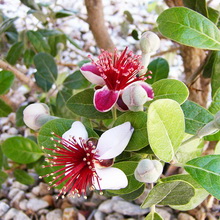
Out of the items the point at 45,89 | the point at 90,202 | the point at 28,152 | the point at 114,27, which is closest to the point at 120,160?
the point at 28,152

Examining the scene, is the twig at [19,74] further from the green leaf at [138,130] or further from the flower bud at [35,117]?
the green leaf at [138,130]

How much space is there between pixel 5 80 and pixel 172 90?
0.64 meters

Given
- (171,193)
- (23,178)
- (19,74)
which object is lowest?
(23,178)

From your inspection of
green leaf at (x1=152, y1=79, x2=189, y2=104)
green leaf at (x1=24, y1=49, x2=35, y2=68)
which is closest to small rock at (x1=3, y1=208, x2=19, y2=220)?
green leaf at (x1=24, y1=49, x2=35, y2=68)

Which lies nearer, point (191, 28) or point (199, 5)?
point (191, 28)

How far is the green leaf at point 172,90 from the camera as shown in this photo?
0.71m

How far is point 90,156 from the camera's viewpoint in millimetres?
716

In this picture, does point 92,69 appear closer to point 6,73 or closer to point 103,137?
point 103,137

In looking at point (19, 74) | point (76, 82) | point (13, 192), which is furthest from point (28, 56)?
point (13, 192)

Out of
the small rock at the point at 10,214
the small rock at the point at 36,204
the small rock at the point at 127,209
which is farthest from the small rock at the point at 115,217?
the small rock at the point at 10,214

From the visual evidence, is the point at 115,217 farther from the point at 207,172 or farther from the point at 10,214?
the point at 207,172

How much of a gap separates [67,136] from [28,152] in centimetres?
54

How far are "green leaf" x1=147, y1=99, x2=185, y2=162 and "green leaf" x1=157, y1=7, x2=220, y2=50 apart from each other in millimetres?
230

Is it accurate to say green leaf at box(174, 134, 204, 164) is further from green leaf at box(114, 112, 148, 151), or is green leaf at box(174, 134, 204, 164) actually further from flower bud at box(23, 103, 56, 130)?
flower bud at box(23, 103, 56, 130)
